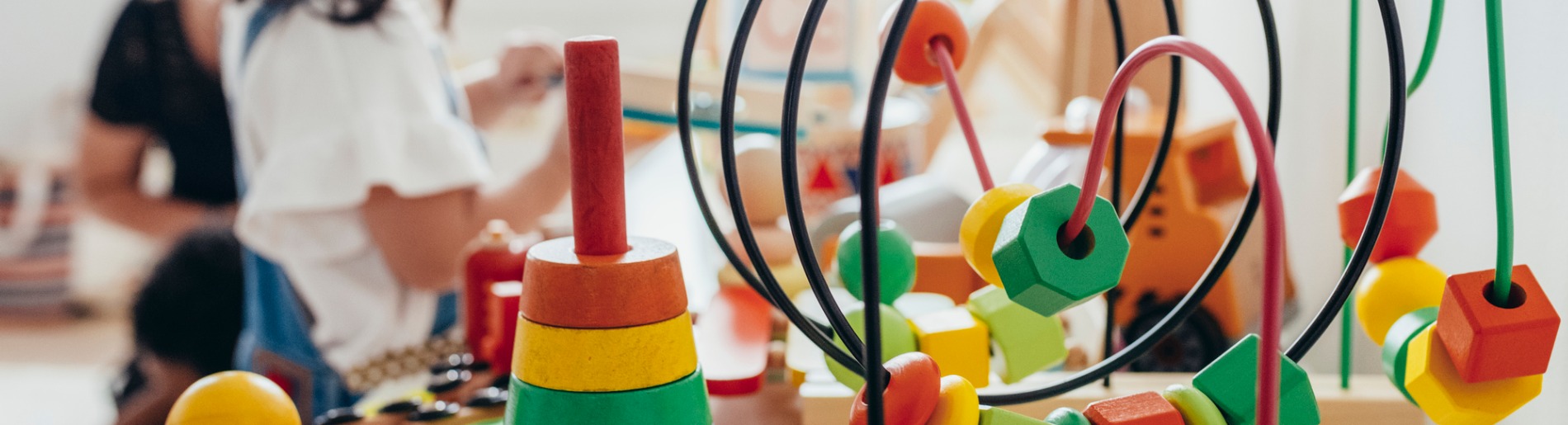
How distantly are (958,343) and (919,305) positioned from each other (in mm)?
65

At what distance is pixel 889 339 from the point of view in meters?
0.30

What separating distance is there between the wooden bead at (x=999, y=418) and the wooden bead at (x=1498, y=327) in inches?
3.9

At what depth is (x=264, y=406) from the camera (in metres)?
0.26

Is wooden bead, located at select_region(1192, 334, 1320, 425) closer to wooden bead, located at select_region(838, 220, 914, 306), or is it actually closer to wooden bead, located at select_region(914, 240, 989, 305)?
wooden bead, located at select_region(838, 220, 914, 306)

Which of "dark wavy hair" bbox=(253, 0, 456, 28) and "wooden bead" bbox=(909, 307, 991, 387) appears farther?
"dark wavy hair" bbox=(253, 0, 456, 28)

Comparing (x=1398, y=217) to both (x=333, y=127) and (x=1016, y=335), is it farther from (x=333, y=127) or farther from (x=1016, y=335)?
(x=333, y=127)

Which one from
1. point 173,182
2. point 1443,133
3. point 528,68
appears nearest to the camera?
point 1443,133

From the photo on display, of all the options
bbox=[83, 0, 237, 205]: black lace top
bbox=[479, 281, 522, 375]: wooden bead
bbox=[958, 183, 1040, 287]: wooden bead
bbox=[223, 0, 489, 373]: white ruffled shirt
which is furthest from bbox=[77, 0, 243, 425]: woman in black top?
bbox=[958, 183, 1040, 287]: wooden bead

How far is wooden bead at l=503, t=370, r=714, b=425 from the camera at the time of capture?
24 centimetres

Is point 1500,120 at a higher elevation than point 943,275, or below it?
higher

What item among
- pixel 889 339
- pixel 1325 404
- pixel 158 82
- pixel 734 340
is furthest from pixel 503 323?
pixel 158 82

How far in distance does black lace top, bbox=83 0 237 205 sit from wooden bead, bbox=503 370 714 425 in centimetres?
71

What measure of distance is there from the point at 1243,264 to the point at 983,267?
0.43m

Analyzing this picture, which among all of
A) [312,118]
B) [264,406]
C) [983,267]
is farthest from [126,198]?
[983,267]
